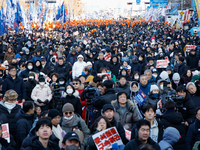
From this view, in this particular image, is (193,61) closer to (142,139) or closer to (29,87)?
(29,87)

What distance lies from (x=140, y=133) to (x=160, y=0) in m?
33.0

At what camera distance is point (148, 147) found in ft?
7.81

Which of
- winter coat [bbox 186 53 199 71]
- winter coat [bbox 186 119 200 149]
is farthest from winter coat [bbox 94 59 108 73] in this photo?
winter coat [bbox 186 119 200 149]

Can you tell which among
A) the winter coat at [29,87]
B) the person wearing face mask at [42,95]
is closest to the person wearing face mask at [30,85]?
the winter coat at [29,87]

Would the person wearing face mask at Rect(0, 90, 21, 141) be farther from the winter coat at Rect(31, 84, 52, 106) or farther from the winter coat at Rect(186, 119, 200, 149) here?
the winter coat at Rect(186, 119, 200, 149)

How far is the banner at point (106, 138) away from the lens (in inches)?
130

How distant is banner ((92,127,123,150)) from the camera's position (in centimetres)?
331

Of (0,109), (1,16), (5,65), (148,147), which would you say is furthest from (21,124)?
(1,16)

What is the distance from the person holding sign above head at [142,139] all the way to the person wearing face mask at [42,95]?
9.94ft

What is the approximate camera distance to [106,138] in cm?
338

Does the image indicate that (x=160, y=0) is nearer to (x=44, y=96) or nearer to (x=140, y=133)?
(x=44, y=96)

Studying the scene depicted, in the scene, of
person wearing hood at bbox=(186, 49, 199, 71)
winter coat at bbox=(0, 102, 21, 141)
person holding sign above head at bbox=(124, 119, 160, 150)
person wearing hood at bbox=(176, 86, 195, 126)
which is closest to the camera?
person holding sign above head at bbox=(124, 119, 160, 150)

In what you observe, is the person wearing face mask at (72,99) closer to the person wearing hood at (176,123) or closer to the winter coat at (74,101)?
the winter coat at (74,101)

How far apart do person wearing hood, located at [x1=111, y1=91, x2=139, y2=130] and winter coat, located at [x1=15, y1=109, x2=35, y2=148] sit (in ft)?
4.53
